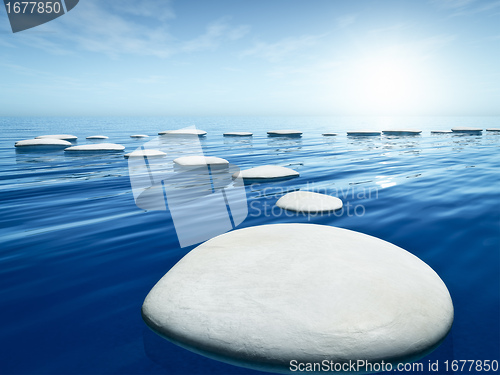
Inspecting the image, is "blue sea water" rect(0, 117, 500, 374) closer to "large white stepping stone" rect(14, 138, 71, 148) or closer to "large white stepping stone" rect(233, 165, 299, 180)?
"large white stepping stone" rect(233, 165, 299, 180)

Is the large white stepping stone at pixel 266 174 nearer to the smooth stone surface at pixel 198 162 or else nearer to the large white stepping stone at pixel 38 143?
the smooth stone surface at pixel 198 162

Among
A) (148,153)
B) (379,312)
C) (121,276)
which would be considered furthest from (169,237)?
(148,153)

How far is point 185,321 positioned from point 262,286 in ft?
2.18

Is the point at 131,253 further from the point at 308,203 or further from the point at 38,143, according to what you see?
the point at 38,143

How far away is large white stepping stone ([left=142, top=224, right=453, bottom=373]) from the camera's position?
6.86 feet

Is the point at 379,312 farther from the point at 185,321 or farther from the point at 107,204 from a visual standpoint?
the point at 107,204

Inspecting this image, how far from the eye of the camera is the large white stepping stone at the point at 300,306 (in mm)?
2090
